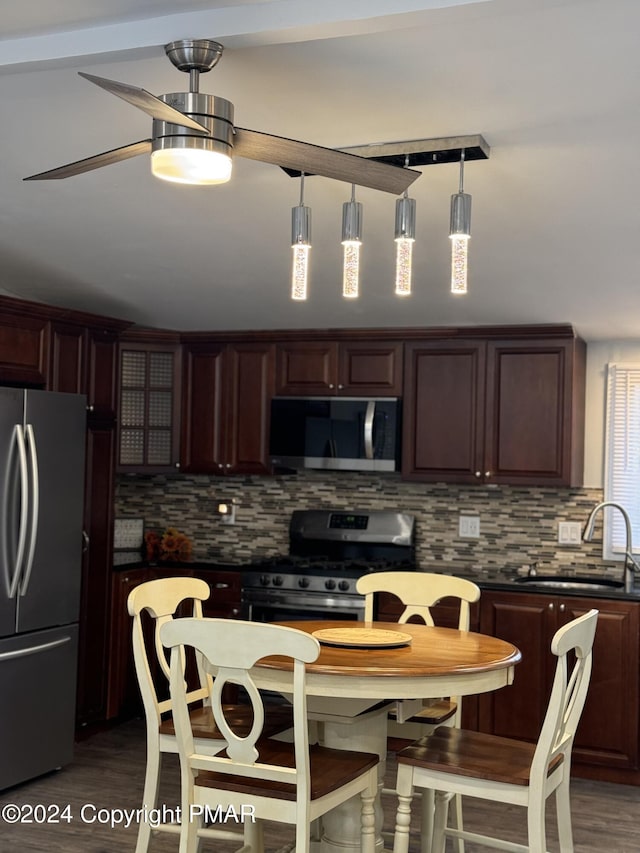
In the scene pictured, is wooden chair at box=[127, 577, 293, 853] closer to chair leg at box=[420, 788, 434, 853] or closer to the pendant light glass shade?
chair leg at box=[420, 788, 434, 853]

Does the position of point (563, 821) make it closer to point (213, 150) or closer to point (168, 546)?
point (213, 150)

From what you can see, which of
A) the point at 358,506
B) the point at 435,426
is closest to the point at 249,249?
the point at 435,426

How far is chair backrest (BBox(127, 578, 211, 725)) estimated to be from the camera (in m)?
3.22

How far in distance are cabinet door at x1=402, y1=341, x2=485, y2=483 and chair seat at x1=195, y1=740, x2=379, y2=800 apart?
99.3 inches

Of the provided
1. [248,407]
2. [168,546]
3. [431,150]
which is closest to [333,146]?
[431,150]

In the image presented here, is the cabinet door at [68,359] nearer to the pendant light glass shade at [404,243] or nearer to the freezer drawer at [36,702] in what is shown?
the freezer drawer at [36,702]

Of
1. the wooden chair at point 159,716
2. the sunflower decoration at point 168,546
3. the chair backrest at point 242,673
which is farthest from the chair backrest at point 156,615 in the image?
the sunflower decoration at point 168,546

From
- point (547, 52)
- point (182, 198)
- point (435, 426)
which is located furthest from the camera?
point (435, 426)

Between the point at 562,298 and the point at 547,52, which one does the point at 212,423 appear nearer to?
the point at 562,298

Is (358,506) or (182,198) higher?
(182,198)

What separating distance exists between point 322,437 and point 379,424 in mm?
352

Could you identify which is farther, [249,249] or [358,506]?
[358,506]

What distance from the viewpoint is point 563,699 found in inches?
112

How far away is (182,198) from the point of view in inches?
154
